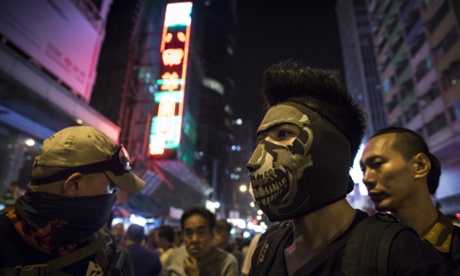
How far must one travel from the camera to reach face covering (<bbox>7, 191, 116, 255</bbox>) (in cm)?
182

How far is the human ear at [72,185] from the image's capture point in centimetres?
194

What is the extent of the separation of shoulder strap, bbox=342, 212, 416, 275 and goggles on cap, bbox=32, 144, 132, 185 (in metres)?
1.73

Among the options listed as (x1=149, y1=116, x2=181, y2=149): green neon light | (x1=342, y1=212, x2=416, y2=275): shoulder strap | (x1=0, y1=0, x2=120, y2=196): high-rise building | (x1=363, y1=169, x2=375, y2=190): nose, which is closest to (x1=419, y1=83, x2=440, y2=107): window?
(x1=149, y1=116, x2=181, y2=149): green neon light

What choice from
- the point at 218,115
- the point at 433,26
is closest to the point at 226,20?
the point at 218,115

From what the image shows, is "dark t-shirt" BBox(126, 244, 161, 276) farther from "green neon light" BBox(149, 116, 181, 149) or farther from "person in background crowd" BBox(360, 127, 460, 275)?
"green neon light" BBox(149, 116, 181, 149)

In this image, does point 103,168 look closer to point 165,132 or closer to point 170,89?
point 165,132

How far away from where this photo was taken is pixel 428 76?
2453 cm

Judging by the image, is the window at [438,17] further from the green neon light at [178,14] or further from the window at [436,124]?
the green neon light at [178,14]

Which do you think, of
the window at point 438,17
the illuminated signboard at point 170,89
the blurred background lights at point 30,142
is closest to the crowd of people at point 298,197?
the blurred background lights at point 30,142

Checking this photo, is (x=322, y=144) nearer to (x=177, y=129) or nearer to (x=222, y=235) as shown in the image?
(x=222, y=235)

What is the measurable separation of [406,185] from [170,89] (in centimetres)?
1974

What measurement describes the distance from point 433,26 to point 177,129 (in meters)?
23.2

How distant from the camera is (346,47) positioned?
235 feet

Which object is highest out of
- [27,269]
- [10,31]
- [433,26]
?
[433,26]
